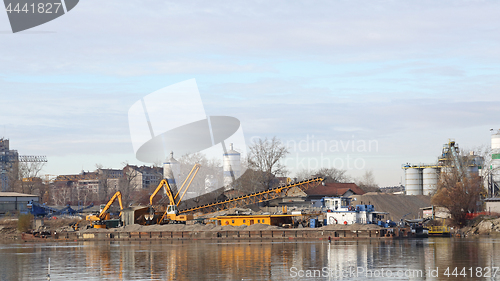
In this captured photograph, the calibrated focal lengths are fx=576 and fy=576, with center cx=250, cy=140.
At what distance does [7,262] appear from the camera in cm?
3894

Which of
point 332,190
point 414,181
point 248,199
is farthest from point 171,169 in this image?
point 248,199

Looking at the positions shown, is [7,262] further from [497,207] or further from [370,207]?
[497,207]

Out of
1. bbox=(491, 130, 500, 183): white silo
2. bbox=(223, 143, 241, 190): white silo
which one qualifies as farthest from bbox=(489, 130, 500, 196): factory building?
bbox=(223, 143, 241, 190): white silo

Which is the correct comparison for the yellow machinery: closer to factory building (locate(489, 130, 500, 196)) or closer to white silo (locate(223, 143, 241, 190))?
white silo (locate(223, 143, 241, 190))

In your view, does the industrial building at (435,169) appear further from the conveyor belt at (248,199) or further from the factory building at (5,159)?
the factory building at (5,159)

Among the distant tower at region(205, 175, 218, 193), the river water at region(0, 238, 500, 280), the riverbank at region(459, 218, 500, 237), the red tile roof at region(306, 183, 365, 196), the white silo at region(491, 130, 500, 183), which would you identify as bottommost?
the riverbank at region(459, 218, 500, 237)

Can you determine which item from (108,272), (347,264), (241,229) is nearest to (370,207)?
(241,229)

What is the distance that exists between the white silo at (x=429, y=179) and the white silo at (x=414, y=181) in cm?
186

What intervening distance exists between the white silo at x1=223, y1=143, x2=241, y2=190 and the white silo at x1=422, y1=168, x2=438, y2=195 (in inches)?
1444

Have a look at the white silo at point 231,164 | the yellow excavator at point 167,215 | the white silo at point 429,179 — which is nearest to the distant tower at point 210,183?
the white silo at point 231,164

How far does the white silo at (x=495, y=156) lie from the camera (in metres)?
93.6

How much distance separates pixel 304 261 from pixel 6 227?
218ft

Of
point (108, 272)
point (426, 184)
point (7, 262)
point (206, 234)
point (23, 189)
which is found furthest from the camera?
point (23, 189)

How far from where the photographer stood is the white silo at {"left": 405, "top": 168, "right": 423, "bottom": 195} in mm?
110000
